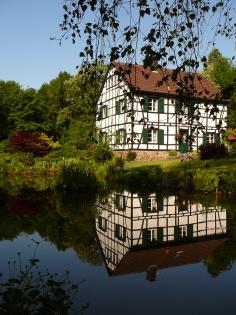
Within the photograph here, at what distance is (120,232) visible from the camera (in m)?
10.7

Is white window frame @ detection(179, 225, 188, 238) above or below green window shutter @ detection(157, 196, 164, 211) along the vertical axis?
below

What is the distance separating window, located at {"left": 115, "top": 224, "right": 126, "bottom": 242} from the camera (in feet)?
33.2

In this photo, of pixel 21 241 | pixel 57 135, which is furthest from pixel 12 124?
pixel 21 241

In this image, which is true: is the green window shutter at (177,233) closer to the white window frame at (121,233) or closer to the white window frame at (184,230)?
the white window frame at (184,230)

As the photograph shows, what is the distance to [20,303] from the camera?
14.6 ft

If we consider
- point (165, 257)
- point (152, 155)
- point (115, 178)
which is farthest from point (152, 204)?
point (152, 155)

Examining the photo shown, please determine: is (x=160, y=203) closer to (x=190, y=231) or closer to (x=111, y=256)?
(x=190, y=231)

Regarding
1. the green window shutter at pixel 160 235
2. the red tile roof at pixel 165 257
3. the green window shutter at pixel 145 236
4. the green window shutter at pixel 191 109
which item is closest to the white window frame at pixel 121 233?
the green window shutter at pixel 145 236

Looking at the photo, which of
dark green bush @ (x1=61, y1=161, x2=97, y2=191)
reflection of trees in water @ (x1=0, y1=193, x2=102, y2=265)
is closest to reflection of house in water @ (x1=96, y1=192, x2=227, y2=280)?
reflection of trees in water @ (x1=0, y1=193, x2=102, y2=265)

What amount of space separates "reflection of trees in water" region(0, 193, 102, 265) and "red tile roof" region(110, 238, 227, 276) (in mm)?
677

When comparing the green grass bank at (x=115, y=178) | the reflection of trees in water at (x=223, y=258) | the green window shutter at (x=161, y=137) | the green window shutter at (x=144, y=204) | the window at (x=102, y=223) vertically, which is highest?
the green window shutter at (x=161, y=137)

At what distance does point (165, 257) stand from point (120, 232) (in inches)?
97.3

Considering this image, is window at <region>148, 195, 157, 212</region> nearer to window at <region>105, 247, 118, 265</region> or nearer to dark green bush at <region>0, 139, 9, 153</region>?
window at <region>105, 247, 118, 265</region>

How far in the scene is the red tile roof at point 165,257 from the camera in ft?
25.3
